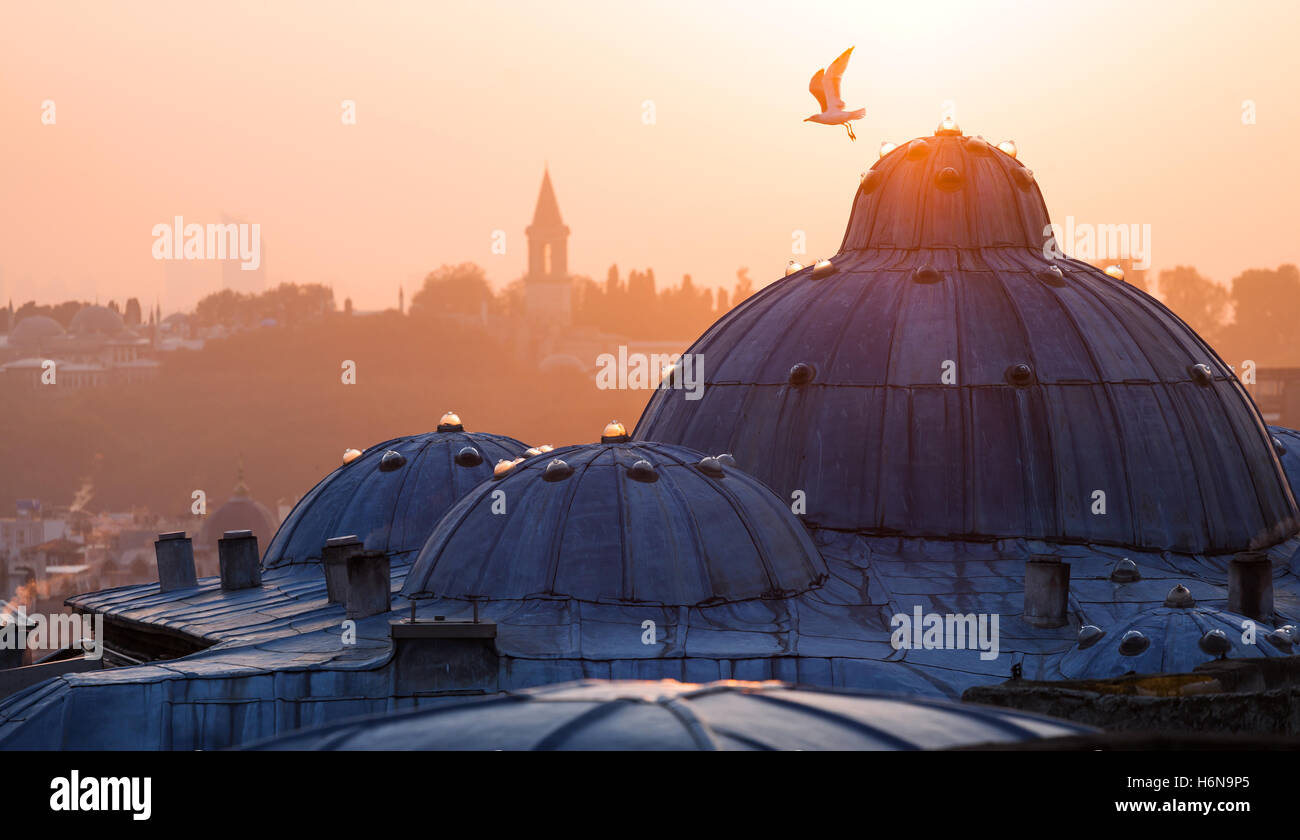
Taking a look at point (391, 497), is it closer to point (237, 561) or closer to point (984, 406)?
point (237, 561)

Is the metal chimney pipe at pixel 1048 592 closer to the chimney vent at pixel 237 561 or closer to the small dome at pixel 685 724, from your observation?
the chimney vent at pixel 237 561

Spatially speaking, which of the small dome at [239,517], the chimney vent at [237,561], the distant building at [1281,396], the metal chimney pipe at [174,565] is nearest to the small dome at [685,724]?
the chimney vent at [237,561]

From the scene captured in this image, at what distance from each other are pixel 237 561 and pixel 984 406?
18.6 meters

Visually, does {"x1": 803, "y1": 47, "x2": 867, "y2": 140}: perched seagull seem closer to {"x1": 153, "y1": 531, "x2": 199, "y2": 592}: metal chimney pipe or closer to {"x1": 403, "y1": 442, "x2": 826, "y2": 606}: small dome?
{"x1": 403, "y1": 442, "x2": 826, "y2": 606}: small dome

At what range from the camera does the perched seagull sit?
1663 inches

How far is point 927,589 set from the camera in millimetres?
31234

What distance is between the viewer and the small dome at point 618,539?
93.5ft

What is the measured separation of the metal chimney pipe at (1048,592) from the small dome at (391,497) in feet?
51.7

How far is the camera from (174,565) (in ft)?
128

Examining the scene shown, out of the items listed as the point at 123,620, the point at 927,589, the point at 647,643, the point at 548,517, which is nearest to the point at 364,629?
the point at 548,517

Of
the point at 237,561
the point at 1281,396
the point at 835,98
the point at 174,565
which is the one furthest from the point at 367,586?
the point at 1281,396
